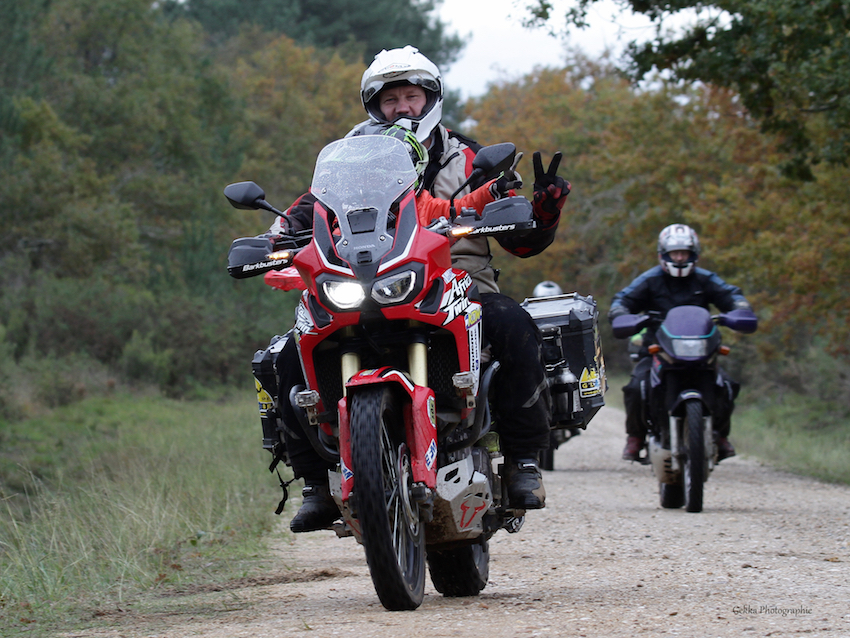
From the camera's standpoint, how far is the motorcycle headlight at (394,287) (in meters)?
4.93

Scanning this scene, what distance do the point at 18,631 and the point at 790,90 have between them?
12212 mm

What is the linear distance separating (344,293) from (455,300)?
477 millimetres

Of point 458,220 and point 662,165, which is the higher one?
point 662,165

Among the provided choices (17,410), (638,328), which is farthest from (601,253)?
(638,328)

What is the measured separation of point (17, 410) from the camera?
20.7m

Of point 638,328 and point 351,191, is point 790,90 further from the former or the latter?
point 351,191

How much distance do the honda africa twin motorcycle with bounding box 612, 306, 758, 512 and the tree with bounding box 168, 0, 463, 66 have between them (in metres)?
60.6

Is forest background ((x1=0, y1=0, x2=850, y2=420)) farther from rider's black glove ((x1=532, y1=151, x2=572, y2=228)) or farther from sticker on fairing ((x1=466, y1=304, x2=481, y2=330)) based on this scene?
sticker on fairing ((x1=466, y1=304, x2=481, y2=330))

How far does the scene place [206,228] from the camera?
112 ft

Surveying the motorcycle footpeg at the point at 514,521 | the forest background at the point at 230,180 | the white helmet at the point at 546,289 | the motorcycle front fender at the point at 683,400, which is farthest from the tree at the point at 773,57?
the motorcycle footpeg at the point at 514,521

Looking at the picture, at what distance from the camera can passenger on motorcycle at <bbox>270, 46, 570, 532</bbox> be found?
557cm

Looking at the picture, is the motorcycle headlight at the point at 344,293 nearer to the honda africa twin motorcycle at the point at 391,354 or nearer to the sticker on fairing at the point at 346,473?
the honda africa twin motorcycle at the point at 391,354

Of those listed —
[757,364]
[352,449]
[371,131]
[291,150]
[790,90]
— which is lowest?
[757,364]

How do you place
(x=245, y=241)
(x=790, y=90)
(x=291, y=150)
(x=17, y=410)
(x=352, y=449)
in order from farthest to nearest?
1. (x=291, y=150)
2. (x=17, y=410)
3. (x=790, y=90)
4. (x=245, y=241)
5. (x=352, y=449)
